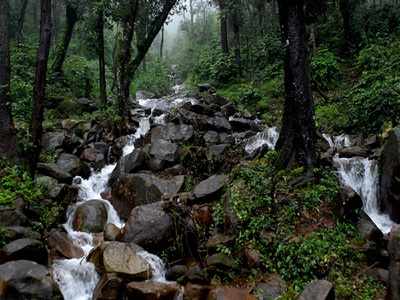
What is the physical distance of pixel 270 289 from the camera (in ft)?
24.4

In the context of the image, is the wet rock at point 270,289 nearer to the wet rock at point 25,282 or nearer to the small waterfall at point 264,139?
the wet rock at point 25,282

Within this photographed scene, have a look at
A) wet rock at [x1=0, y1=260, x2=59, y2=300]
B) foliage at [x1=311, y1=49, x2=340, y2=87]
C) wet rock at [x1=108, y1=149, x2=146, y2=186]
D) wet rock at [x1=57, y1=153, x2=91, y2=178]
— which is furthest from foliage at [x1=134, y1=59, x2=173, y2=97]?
wet rock at [x1=0, y1=260, x2=59, y2=300]

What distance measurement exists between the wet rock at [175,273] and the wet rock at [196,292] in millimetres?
480

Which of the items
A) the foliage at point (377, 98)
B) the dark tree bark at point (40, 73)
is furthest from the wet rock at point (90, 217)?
the foliage at point (377, 98)

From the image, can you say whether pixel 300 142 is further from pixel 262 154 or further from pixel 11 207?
pixel 11 207

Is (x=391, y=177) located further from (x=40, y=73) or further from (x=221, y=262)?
(x=40, y=73)

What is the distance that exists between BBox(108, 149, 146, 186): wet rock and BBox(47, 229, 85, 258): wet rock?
3.21 meters

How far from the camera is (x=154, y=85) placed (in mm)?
32781

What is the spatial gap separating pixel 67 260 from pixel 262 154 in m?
5.85

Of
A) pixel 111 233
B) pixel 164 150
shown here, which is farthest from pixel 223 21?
pixel 111 233

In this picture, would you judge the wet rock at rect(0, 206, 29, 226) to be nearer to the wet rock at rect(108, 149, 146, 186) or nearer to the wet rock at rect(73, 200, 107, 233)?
the wet rock at rect(73, 200, 107, 233)

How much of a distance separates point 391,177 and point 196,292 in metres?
4.96

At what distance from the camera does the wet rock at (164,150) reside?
1249cm

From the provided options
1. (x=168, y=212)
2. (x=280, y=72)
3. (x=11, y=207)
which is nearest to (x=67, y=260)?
(x=11, y=207)
